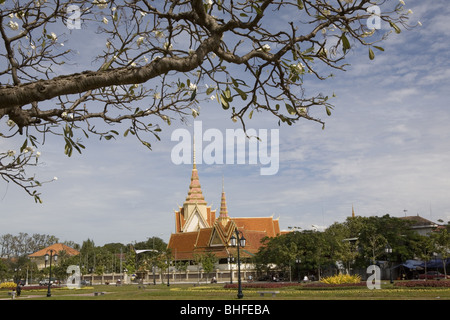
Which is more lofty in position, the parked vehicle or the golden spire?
the golden spire

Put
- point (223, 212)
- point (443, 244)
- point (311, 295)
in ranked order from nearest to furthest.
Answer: point (311, 295), point (443, 244), point (223, 212)

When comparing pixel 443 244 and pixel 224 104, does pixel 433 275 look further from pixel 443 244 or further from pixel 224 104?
pixel 224 104

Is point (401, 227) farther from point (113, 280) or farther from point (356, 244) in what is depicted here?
point (113, 280)

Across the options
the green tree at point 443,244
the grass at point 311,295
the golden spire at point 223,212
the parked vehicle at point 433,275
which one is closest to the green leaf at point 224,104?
the grass at point 311,295

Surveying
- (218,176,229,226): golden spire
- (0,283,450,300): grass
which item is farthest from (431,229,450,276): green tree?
(218,176,229,226): golden spire

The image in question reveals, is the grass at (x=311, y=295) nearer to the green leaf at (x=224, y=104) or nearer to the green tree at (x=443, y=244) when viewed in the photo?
the green tree at (x=443, y=244)

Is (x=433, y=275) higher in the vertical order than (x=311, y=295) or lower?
lower

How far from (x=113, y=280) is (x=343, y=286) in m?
41.5

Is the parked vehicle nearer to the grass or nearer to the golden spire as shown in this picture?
the grass

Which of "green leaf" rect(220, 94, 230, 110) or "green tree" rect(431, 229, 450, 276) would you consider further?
"green tree" rect(431, 229, 450, 276)

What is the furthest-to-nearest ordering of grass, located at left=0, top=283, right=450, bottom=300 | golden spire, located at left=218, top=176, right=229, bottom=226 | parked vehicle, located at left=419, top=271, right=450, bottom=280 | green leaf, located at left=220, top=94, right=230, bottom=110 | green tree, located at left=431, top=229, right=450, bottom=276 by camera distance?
golden spire, located at left=218, top=176, right=229, bottom=226 < parked vehicle, located at left=419, top=271, right=450, bottom=280 < green tree, located at left=431, top=229, right=450, bottom=276 < grass, located at left=0, top=283, right=450, bottom=300 < green leaf, located at left=220, top=94, right=230, bottom=110

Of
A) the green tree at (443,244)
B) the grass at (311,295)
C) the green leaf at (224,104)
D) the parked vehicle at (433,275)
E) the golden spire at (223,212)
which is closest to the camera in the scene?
the green leaf at (224,104)

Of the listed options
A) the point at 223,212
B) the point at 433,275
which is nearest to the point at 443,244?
the point at 433,275
